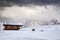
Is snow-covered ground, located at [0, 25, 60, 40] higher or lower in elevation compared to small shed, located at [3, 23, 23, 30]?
lower

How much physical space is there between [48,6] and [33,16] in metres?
0.36

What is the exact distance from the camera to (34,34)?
8.11ft

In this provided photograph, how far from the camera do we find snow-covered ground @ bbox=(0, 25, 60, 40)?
8.03 ft

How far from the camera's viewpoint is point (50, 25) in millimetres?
2453

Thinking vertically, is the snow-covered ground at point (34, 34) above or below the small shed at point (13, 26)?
below

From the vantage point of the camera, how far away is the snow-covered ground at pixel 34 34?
245 cm

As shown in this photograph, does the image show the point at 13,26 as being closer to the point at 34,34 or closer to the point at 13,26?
the point at 13,26

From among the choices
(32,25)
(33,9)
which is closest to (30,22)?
(32,25)

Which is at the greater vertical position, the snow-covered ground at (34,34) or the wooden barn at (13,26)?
the wooden barn at (13,26)

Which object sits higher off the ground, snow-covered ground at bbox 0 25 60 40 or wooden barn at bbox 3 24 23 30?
wooden barn at bbox 3 24 23 30

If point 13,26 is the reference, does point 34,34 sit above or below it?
below

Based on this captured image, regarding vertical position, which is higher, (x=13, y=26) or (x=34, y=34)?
(x=13, y=26)

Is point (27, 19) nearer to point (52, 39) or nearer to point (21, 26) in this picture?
point (21, 26)

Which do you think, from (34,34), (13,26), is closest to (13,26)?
(13,26)
